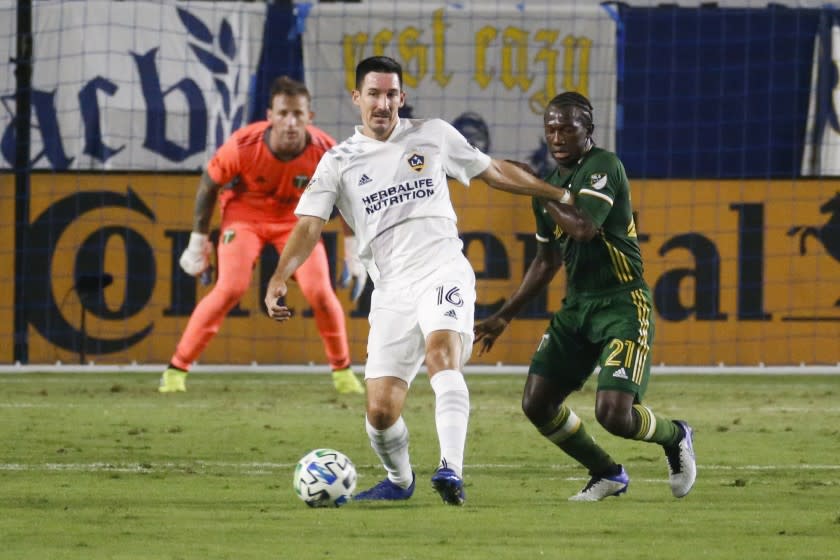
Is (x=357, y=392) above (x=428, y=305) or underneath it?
underneath

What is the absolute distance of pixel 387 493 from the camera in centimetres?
743

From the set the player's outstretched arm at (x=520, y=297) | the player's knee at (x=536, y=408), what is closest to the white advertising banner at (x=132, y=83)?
the player's outstretched arm at (x=520, y=297)

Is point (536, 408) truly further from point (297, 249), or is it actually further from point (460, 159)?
point (297, 249)

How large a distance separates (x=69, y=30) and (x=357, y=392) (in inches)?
219

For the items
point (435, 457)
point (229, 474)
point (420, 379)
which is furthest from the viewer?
point (420, 379)

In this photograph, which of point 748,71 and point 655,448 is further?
point 748,71

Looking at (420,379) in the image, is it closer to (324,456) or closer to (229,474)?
(229,474)

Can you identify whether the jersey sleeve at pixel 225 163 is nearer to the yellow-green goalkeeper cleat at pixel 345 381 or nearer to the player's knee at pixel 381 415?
the yellow-green goalkeeper cleat at pixel 345 381

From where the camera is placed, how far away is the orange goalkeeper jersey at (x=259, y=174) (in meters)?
12.9

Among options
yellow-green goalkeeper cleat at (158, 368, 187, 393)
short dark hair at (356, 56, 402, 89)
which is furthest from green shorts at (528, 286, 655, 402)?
yellow-green goalkeeper cleat at (158, 368, 187, 393)

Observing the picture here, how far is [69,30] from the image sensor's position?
56.3ft

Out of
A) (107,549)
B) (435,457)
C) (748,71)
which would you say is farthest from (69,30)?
(107,549)

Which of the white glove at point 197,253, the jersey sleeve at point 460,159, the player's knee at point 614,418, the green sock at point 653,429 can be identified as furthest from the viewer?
the white glove at point 197,253

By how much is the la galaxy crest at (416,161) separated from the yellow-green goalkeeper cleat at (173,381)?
21.0 ft
